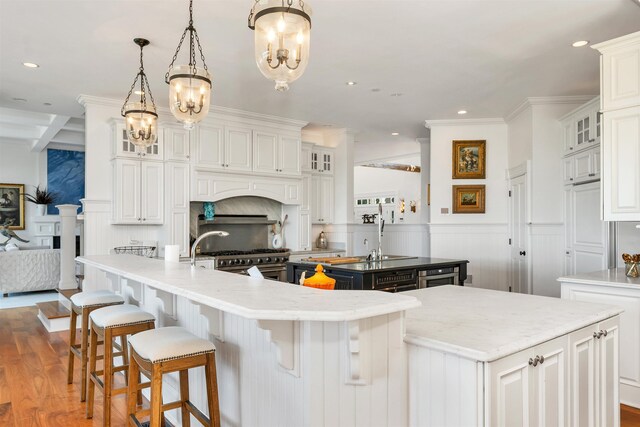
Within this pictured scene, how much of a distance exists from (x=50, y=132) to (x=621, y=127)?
7.98m

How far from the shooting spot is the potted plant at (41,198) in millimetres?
9016

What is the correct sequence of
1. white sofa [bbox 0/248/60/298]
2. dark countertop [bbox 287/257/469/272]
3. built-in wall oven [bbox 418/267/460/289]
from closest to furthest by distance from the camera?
dark countertop [bbox 287/257/469/272] → built-in wall oven [bbox 418/267/460/289] → white sofa [bbox 0/248/60/298]

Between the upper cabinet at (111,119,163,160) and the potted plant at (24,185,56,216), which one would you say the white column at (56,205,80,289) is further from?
the potted plant at (24,185,56,216)

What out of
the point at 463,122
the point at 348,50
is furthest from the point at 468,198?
the point at 348,50

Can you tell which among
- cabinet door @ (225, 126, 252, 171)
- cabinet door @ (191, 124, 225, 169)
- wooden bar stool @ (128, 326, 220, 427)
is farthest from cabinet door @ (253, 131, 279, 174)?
wooden bar stool @ (128, 326, 220, 427)

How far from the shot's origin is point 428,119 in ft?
21.1

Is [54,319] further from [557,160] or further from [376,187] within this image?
[376,187]

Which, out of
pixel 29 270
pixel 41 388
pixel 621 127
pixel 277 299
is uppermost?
pixel 621 127

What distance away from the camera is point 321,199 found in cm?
736

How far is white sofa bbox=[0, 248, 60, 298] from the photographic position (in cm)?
700

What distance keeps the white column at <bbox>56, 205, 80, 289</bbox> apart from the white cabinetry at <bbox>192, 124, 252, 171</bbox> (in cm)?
229

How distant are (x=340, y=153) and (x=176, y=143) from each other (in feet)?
9.56

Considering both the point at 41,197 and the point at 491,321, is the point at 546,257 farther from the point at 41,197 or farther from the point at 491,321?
the point at 41,197

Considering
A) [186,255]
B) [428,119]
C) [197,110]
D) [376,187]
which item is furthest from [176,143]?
[376,187]
